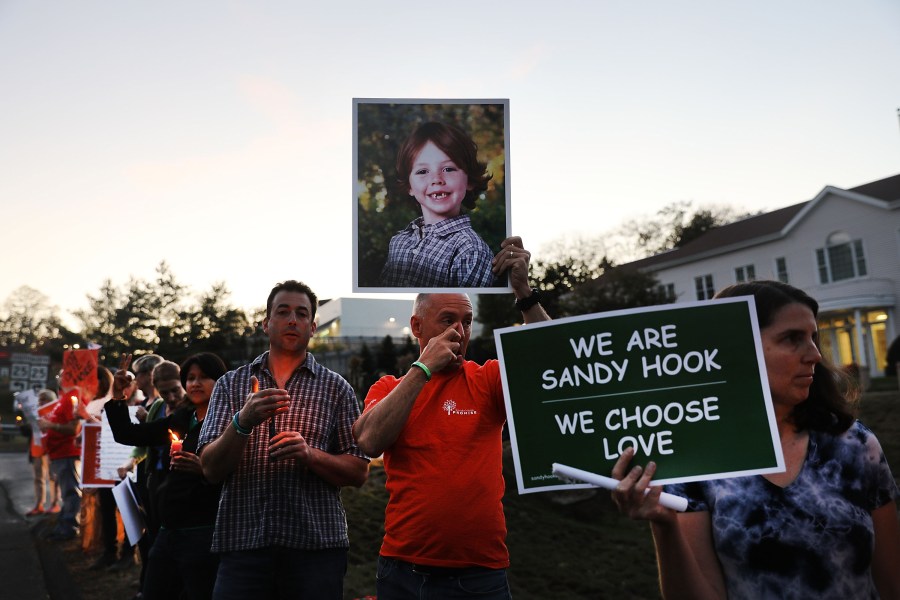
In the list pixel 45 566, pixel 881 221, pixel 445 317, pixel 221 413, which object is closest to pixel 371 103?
pixel 445 317

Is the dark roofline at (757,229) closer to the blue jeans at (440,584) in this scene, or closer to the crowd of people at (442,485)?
the crowd of people at (442,485)

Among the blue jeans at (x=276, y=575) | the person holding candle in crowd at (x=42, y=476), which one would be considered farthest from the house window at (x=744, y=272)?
the blue jeans at (x=276, y=575)

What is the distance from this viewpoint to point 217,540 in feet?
11.6

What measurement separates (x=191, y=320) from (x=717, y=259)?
3385cm

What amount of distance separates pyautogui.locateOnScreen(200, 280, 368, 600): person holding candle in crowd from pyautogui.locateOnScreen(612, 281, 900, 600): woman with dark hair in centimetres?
181

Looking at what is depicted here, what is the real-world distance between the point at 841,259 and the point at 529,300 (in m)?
36.3

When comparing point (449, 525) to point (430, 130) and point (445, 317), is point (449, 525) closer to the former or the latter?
point (445, 317)

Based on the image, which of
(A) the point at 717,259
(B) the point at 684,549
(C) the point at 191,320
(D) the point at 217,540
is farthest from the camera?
(C) the point at 191,320

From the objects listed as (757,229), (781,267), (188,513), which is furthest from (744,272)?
(188,513)

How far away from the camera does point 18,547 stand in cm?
1047

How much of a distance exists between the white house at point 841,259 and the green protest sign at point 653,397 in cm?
3095

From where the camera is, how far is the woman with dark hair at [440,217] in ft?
A: 9.71

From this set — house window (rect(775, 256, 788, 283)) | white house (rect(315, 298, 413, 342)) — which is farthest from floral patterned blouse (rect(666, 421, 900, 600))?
white house (rect(315, 298, 413, 342))

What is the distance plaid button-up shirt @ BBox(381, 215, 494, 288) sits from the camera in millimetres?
2953
